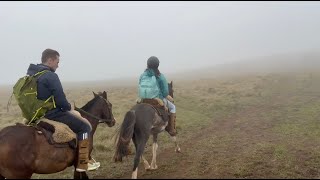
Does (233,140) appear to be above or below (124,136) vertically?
below

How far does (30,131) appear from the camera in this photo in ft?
27.1

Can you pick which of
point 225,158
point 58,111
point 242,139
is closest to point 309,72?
point 242,139

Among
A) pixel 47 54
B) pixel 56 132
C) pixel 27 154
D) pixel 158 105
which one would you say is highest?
pixel 47 54

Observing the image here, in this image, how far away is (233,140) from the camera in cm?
1622

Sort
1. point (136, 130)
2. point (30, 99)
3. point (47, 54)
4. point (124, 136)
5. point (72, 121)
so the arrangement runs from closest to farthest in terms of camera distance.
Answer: point (30, 99) < point (47, 54) < point (72, 121) < point (124, 136) < point (136, 130)

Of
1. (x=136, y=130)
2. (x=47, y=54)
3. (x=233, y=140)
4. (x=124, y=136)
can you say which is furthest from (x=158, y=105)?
(x=233, y=140)

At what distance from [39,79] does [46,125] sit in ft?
3.65

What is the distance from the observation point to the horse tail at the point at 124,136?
1002 cm

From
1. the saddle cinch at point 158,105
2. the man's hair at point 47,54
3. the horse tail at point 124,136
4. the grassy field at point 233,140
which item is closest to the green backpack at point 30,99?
the man's hair at point 47,54

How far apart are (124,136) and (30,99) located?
279 centimetres

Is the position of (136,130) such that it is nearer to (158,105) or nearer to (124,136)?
(124,136)

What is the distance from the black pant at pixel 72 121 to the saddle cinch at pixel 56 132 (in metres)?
0.17

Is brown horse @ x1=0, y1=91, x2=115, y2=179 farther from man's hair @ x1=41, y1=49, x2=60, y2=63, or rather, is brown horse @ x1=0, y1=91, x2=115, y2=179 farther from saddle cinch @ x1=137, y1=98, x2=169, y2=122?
saddle cinch @ x1=137, y1=98, x2=169, y2=122

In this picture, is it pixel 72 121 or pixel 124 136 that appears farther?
pixel 124 136
